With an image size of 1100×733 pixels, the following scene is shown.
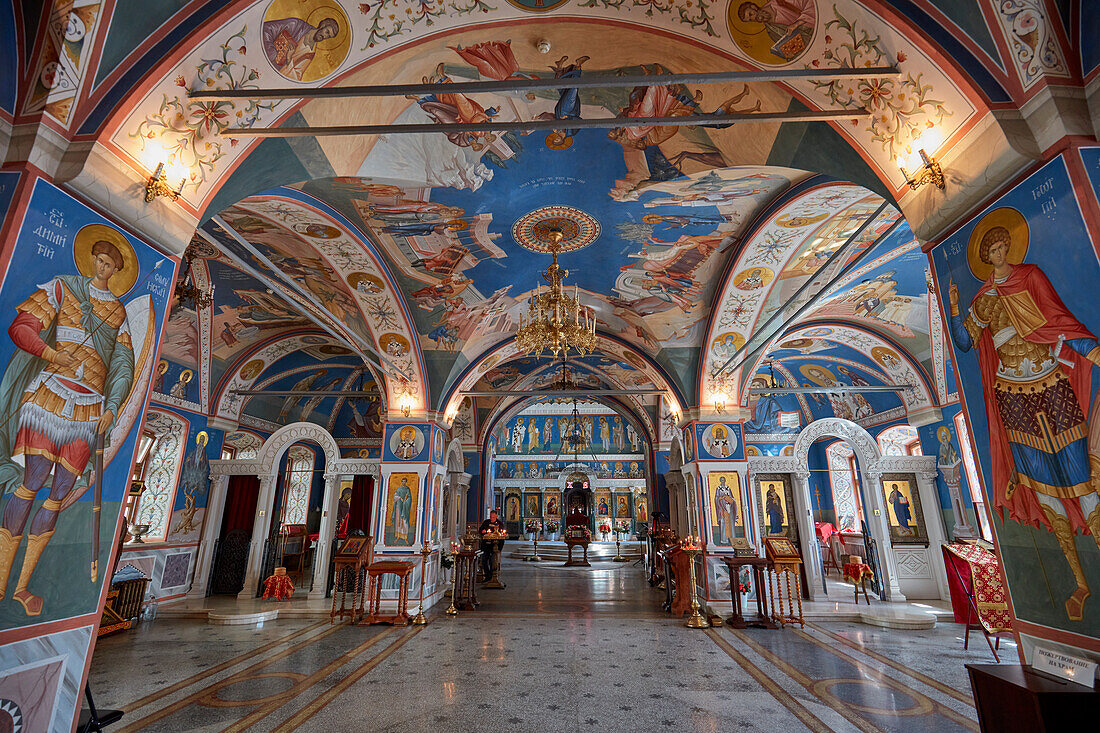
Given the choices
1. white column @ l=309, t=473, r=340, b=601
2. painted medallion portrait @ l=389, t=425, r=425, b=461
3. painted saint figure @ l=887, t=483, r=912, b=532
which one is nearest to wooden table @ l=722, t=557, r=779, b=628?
painted saint figure @ l=887, t=483, r=912, b=532

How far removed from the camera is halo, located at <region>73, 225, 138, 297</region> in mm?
3146

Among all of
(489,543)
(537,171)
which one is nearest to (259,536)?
(489,543)

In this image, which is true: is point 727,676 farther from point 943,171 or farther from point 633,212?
point 633,212

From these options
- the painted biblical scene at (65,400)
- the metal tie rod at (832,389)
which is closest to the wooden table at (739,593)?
the metal tie rod at (832,389)

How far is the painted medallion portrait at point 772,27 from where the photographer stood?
12.2ft

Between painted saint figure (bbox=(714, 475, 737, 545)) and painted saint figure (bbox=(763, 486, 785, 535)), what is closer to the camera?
painted saint figure (bbox=(714, 475, 737, 545))

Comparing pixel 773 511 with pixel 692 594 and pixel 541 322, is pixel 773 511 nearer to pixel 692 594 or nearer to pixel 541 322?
pixel 692 594

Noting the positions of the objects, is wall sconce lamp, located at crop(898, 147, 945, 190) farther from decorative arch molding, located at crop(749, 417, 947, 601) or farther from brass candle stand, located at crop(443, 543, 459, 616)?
brass candle stand, located at crop(443, 543, 459, 616)

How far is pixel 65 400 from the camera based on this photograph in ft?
10.1

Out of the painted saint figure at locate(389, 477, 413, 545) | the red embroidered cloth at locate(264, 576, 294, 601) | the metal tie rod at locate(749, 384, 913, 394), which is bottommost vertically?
the red embroidered cloth at locate(264, 576, 294, 601)

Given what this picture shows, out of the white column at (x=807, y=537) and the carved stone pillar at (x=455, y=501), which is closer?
the white column at (x=807, y=537)

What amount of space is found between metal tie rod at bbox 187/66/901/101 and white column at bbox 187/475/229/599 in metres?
11.1

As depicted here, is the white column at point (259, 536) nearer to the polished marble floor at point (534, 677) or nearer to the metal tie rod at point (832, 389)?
the polished marble floor at point (534, 677)

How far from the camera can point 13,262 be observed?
2.77 m
